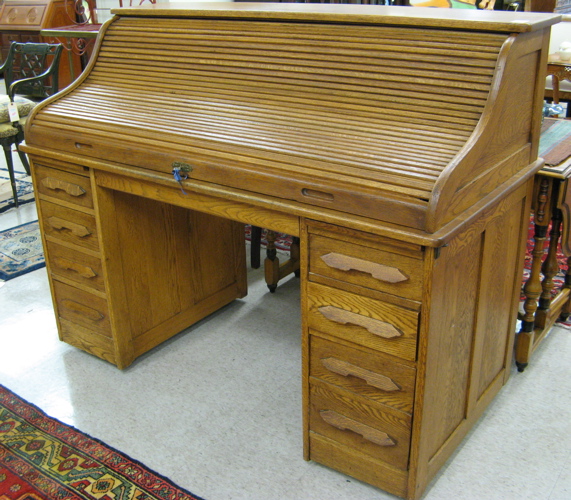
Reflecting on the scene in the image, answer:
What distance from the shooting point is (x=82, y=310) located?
2.51 m

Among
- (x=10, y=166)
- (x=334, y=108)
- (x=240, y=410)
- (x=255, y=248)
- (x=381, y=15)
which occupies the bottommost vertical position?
(x=240, y=410)

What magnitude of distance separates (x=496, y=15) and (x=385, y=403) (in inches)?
45.3

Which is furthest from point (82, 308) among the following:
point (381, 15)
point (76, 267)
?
point (381, 15)

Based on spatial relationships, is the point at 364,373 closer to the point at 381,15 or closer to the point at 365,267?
the point at 365,267

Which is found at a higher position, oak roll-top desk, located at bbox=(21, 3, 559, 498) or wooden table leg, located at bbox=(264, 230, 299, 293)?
oak roll-top desk, located at bbox=(21, 3, 559, 498)

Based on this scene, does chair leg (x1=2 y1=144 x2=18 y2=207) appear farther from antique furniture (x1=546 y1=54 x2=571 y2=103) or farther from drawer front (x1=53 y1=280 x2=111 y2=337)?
antique furniture (x1=546 y1=54 x2=571 y2=103)

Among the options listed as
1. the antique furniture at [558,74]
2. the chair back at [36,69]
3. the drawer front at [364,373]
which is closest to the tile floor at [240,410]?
the drawer front at [364,373]

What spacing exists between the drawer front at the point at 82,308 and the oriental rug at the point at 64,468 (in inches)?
16.2

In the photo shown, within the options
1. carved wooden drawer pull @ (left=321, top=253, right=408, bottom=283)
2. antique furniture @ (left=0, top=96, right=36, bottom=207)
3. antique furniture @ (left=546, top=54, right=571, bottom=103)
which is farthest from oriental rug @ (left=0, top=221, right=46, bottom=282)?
antique furniture @ (left=546, top=54, right=571, bottom=103)

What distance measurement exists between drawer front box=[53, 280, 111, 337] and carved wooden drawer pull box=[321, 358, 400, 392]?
1.05m

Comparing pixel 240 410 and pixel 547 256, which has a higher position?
pixel 547 256

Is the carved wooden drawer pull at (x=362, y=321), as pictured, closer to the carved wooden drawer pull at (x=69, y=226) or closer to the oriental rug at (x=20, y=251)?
the carved wooden drawer pull at (x=69, y=226)

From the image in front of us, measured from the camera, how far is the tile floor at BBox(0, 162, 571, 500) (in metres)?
1.90

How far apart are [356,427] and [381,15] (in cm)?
118
